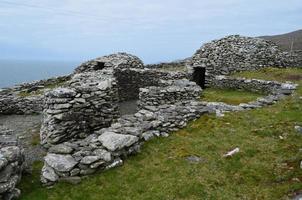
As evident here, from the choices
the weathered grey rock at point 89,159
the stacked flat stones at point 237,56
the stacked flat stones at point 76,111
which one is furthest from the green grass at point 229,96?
the weathered grey rock at point 89,159

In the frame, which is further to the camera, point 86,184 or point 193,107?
point 193,107

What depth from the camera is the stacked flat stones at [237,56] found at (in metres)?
41.0

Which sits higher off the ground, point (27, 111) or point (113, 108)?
point (113, 108)

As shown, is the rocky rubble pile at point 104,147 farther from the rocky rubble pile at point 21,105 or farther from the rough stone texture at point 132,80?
the rough stone texture at point 132,80

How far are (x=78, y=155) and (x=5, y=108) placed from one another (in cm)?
1783

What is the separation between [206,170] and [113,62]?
24.6 metres

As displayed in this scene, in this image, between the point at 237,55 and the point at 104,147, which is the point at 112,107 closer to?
the point at 104,147

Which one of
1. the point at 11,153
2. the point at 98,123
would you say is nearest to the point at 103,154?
the point at 11,153

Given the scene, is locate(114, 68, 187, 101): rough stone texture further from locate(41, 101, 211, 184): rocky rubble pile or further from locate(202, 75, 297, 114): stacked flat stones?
locate(41, 101, 211, 184): rocky rubble pile

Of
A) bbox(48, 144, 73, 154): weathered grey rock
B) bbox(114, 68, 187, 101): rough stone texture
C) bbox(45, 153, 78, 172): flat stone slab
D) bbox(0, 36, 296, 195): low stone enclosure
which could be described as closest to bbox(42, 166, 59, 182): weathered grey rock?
bbox(0, 36, 296, 195): low stone enclosure

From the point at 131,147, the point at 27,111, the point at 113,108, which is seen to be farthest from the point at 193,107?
the point at 27,111

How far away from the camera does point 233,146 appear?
17.8 meters

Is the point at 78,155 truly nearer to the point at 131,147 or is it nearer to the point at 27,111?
the point at 131,147

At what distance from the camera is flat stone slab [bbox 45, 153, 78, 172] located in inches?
601
